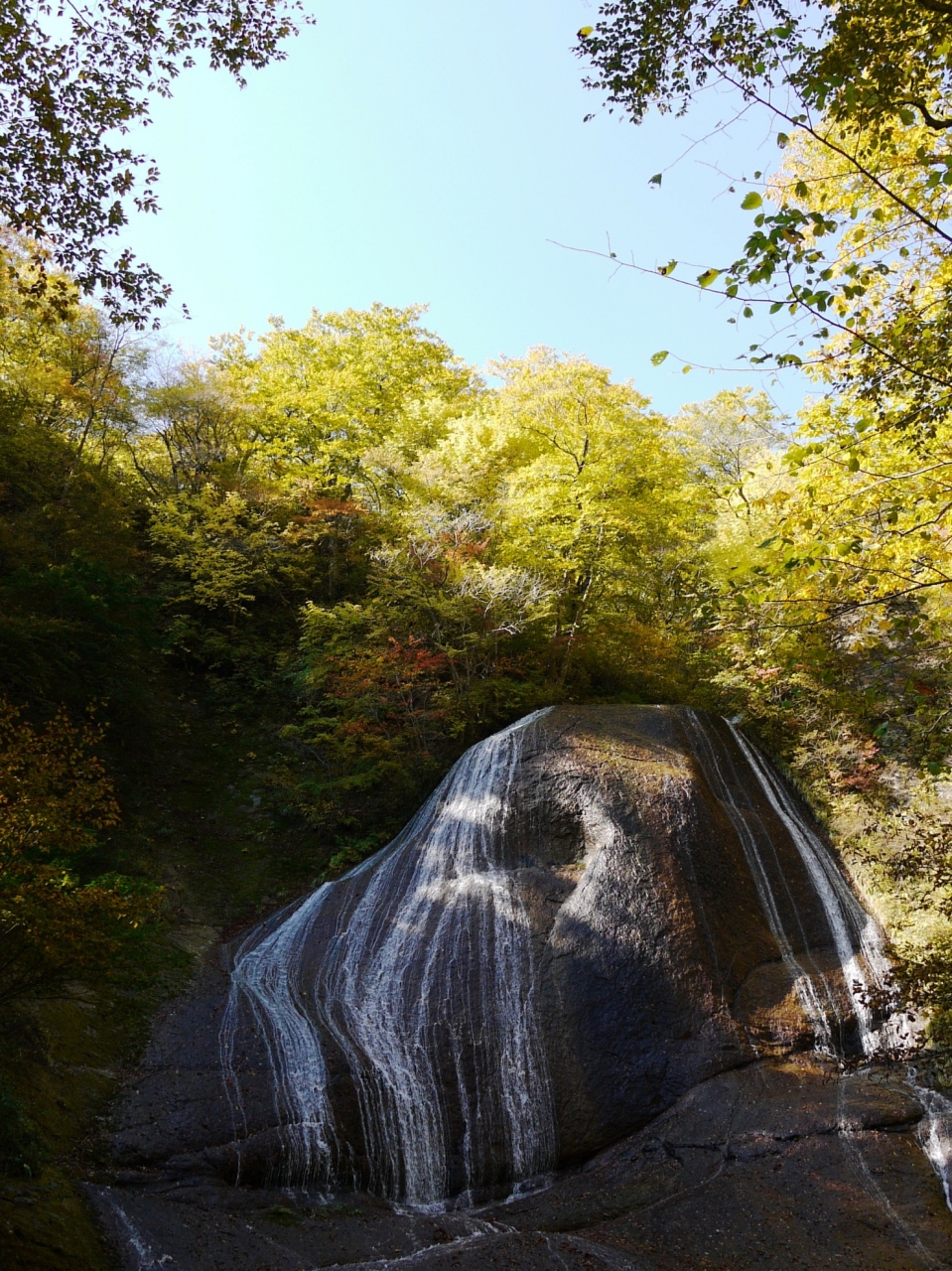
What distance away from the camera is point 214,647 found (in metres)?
17.9

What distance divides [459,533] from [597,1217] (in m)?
10.6

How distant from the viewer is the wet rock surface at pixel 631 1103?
6312mm

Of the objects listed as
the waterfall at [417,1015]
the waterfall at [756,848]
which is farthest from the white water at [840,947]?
the waterfall at [417,1015]

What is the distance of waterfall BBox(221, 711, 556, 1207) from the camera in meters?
7.98

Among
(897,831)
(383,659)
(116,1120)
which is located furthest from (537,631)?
(116,1120)

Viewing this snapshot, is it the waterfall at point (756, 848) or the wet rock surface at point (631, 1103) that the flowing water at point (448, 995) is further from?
the wet rock surface at point (631, 1103)

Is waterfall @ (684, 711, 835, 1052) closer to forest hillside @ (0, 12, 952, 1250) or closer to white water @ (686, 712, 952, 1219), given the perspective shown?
white water @ (686, 712, 952, 1219)

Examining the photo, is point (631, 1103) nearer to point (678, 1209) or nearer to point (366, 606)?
point (678, 1209)

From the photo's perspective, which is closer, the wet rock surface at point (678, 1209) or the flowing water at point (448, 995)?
the wet rock surface at point (678, 1209)

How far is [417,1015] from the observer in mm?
9172

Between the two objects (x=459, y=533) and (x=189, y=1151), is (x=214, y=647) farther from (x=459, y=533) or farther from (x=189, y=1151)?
(x=189, y=1151)

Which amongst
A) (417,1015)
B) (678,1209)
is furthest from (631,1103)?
(417,1015)

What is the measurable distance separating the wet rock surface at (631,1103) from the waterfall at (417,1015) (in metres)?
0.20

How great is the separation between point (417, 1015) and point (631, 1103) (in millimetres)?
2701
